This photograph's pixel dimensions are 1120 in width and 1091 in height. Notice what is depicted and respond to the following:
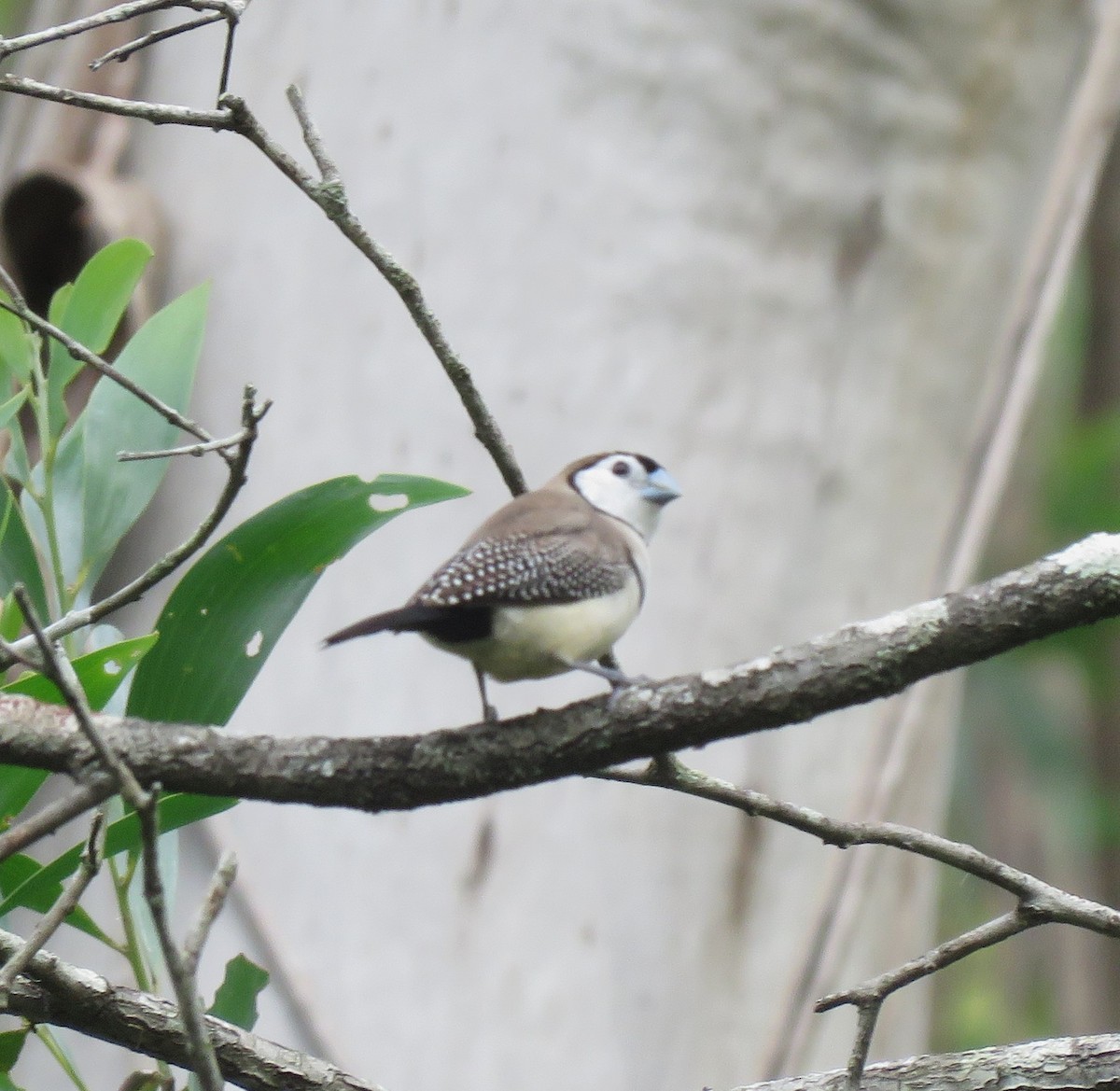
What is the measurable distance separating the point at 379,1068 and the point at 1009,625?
2.49 meters

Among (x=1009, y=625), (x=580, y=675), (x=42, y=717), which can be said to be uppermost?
(x=580, y=675)

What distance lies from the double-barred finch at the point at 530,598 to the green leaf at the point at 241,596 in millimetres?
129

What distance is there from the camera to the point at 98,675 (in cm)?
185

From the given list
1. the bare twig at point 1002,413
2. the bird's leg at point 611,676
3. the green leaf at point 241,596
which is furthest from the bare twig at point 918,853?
the bare twig at point 1002,413

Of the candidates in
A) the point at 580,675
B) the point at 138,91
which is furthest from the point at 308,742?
the point at 138,91

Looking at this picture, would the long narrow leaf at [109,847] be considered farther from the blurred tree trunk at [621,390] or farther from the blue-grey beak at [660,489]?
the blurred tree trunk at [621,390]

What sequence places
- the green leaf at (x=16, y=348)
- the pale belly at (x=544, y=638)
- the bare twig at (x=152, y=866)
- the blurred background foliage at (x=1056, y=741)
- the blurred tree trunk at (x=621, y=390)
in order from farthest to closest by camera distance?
the blurred background foliage at (x=1056, y=741) → the blurred tree trunk at (x=621, y=390) → the green leaf at (x=16, y=348) → the pale belly at (x=544, y=638) → the bare twig at (x=152, y=866)

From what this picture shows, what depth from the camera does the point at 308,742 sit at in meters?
1.71

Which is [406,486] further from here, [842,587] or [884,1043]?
[884,1043]

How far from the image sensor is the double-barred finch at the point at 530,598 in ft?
6.82

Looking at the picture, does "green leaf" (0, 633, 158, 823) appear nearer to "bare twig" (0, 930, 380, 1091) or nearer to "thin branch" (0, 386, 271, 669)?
"thin branch" (0, 386, 271, 669)

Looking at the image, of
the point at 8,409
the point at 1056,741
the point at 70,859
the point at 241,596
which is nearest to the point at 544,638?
the point at 241,596

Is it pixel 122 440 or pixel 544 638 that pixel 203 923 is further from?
pixel 122 440

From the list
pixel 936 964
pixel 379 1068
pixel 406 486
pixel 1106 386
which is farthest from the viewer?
pixel 1106 386
